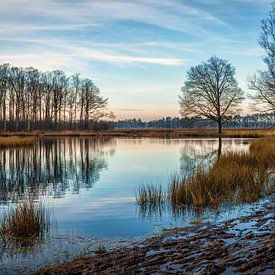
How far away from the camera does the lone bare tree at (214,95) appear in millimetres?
54219

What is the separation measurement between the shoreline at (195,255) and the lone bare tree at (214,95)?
4714 centimetres

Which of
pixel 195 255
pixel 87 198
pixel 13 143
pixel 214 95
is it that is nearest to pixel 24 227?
pixel 195 255

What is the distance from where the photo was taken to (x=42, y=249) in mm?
7332

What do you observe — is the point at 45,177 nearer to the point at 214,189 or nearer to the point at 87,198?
the point at 87,198

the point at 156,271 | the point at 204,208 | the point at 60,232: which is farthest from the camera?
the point at 204,208

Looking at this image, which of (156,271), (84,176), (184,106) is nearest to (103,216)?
(156,271)

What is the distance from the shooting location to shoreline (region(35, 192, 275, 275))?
17.7ft

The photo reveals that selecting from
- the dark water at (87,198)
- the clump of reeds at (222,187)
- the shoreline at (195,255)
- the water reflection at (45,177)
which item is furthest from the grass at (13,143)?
the shoreline at (195,255)

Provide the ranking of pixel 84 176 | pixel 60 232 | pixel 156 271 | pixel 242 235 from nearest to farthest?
pixel 156 271, pixel 242 235, pixel 60 232, pixel 84 176

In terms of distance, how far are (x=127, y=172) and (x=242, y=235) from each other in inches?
519

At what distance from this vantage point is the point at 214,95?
54.4 meters

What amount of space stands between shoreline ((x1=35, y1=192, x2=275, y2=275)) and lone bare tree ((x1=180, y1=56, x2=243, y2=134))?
47.1 m

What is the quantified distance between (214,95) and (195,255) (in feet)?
164

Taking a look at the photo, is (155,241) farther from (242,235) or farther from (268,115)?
(268,115)
